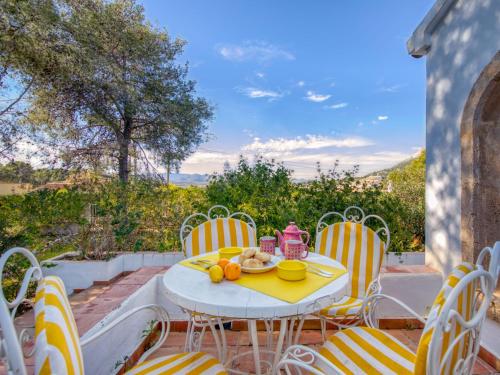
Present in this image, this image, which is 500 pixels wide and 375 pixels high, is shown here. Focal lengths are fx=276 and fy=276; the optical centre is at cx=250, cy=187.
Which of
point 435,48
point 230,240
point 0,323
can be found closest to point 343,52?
point 435,48

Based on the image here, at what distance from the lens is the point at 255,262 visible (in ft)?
5.12

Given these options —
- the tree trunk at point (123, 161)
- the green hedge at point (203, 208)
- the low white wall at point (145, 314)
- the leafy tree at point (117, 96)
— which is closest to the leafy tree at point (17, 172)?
the leafy tree at point (117, 96)

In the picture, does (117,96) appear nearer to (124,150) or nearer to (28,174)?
(124,150)

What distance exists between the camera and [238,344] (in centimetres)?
224

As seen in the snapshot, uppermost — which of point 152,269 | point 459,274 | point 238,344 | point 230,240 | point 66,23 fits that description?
point 66,23

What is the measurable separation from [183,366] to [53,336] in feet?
2.24

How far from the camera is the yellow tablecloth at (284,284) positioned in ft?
4.02

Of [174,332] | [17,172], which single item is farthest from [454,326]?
[17,172]

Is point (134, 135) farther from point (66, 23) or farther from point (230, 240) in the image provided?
point (230, 240)

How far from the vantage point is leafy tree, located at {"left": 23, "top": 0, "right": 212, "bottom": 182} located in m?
6.56

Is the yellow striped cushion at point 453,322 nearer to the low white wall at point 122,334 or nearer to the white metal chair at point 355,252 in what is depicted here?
the white metal chair at point 355,252

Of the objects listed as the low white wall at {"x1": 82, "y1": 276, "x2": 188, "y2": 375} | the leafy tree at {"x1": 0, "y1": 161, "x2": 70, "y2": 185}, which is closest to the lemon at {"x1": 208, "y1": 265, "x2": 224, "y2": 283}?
the low white wall at {"x1": 82, "y1": 276, "x2": 188, "y2": 375}

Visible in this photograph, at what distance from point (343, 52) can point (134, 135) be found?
19.6ft

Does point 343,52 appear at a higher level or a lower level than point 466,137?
higher
